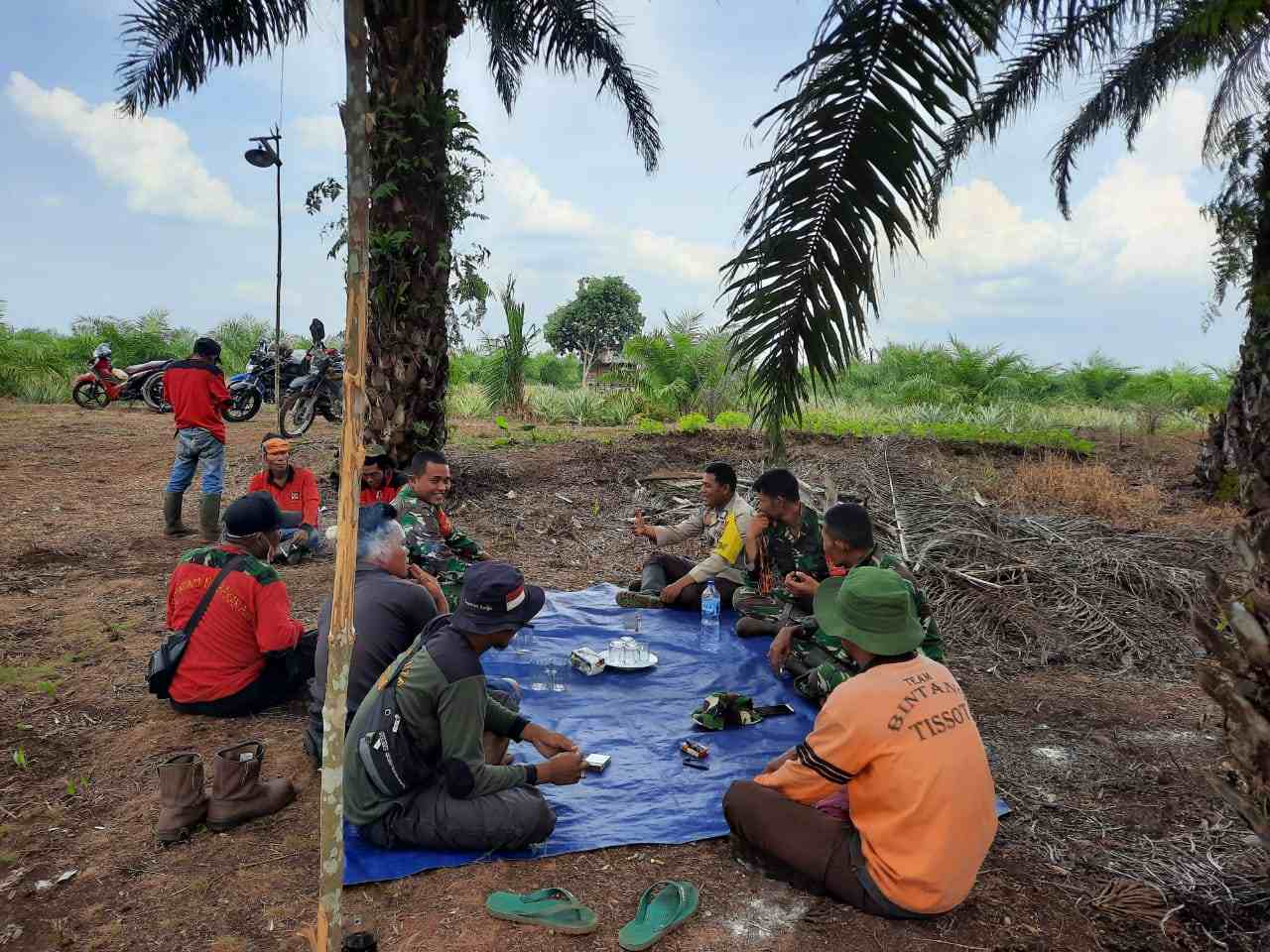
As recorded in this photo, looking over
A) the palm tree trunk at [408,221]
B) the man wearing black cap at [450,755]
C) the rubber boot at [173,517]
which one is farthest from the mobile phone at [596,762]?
A: the rubber boot at [173,517]

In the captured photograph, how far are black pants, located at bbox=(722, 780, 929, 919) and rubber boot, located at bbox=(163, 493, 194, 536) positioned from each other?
5813mm

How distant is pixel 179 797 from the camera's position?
2869 millimetres

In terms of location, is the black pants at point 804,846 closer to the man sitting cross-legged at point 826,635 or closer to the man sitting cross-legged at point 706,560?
the man sitting cross-legged at point 826,635

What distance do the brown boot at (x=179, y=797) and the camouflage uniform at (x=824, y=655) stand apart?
2.50 metres

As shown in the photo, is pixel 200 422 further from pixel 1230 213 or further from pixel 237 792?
pixel 1230 213

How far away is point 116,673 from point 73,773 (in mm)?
1014

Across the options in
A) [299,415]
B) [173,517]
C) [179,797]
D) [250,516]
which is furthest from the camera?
[299,415]

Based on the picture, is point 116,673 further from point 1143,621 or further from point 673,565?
point 1143,621

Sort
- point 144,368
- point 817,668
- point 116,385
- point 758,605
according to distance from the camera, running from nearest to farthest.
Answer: point 817,668, point 758,605, point 144,368, point 116,385

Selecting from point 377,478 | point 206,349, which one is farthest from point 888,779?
point 206,349

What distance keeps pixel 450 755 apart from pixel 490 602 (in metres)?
0.52

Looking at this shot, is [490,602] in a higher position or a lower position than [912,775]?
higher

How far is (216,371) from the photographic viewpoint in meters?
6.64

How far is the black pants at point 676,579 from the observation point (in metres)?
5.48
